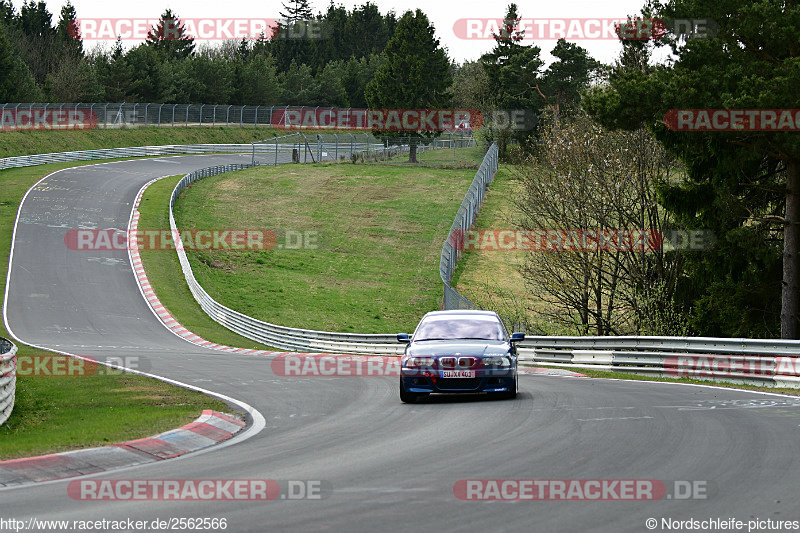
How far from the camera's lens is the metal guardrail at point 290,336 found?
29.2m

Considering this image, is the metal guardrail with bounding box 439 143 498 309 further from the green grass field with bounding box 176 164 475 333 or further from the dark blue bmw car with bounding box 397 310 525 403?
the dark blue bmw car with bounding box 397 310 525 403

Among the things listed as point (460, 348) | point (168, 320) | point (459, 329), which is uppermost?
point (459, 329)

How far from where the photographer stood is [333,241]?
54.5 meters

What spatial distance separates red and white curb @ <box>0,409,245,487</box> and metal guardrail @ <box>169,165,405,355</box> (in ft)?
48.0

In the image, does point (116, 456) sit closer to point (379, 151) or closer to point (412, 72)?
point (412, 72)

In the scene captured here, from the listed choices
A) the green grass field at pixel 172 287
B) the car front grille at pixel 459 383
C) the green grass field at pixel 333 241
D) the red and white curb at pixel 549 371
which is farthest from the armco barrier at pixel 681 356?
the green grass field at pixel 333 241

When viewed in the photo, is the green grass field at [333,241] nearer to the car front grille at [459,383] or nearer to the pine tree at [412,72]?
the pine tree at [412,72]

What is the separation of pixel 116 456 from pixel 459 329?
22.5 ft

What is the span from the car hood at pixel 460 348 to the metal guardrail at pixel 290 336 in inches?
440

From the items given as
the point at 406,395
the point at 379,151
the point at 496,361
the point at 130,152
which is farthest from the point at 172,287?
the point at 379,151

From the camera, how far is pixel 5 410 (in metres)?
13.2

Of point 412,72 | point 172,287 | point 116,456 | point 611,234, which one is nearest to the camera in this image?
point 116,456

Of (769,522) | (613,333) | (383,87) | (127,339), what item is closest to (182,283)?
(127,339)

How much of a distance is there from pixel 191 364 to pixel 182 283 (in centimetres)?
2040
